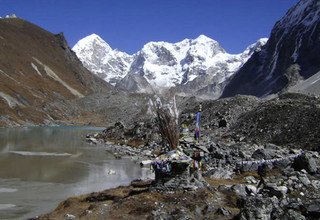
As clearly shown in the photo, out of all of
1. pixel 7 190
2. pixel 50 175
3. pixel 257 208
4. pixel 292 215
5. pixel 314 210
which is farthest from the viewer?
pixel 50 175

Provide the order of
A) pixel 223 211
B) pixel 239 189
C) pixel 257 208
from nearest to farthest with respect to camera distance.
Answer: pixel 257 208, pixel 223 211, pixel 239 189

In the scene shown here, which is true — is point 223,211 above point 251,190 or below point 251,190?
below

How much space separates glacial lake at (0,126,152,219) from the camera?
26.4 metres

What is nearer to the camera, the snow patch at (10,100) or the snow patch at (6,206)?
the snow patch at (6,206)

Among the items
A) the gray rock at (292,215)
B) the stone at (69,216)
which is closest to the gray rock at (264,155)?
the gray rock at (292,215)

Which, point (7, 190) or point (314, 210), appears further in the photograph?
point (7, 190)

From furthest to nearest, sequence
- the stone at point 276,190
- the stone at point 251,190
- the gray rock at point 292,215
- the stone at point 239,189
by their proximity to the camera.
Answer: the stone at point 239,189
the stone at point 251,190
the stone at point 276,190
the gray rock at point 292,215

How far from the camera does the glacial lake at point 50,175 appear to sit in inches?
1038

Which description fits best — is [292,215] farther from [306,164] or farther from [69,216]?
[306,164]

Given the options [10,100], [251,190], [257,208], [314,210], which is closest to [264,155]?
[251,190]

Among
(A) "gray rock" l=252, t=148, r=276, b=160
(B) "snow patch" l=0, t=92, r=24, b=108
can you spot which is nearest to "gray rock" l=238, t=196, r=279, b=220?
(A) "gray rock" l=252, t=148, r=276, b=160

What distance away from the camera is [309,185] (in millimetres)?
23609

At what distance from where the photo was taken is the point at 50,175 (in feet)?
122

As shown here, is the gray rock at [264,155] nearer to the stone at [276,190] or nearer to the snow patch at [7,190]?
the stone at [276,190]
